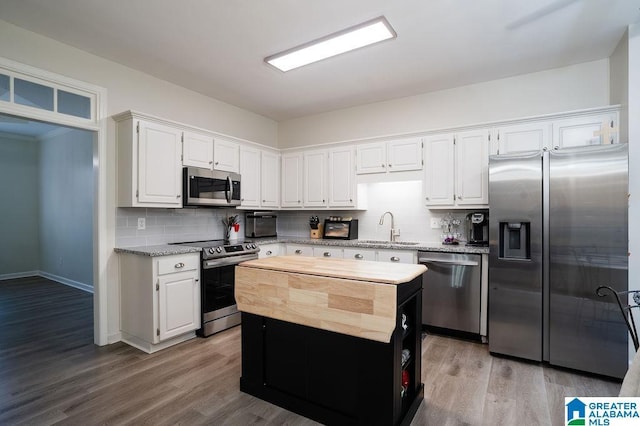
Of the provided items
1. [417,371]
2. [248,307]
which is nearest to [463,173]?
[417,371]

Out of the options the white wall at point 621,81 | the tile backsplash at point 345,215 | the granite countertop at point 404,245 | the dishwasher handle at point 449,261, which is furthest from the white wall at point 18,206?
the white wall at point 621,81

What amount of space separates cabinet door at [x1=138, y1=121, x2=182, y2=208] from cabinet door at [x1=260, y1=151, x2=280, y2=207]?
134 centimetres

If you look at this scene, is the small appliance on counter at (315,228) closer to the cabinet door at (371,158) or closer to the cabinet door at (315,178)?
the cabinet door at (315,178)

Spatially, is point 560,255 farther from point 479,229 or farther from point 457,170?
point 457,170

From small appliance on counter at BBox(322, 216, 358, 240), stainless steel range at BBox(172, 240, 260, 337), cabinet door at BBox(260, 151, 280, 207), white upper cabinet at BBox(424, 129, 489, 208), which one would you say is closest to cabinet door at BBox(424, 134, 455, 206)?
white upper cabinet at BBox(424, 129, 489, 208)

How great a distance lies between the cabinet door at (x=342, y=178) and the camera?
4434 millimetres

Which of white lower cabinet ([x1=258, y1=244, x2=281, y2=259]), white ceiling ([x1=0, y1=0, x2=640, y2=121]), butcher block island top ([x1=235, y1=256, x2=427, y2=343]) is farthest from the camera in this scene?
white lower cabinet ([x1=258, y1=244, x2=281, y2=259])

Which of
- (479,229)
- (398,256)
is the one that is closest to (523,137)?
(479,229)

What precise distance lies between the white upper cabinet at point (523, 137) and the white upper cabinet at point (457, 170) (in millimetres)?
141

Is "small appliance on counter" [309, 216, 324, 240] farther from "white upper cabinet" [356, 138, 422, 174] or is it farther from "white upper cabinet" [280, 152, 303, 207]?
"white upper cabinet" [356, 138, 422, 174]

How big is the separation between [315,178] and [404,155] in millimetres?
1331

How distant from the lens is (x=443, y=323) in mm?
3498

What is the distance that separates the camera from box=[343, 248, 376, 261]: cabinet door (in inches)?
153

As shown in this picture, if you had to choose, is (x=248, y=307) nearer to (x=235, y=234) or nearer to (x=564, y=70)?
(x=235, y=234)
